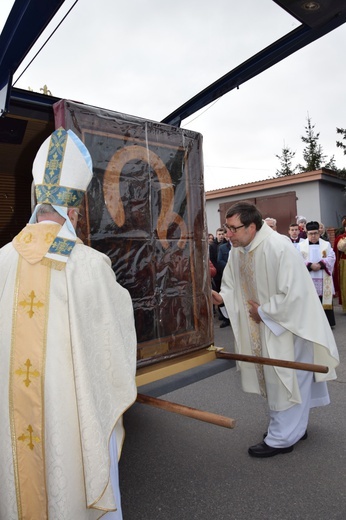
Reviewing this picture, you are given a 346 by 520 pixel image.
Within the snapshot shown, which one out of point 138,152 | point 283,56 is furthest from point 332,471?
point 283,56

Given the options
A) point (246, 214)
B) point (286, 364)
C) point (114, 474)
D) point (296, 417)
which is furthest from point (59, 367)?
point (296, 417)

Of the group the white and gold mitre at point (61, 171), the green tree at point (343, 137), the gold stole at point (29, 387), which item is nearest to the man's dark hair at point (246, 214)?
the white and gold mitre at point (61, 171)

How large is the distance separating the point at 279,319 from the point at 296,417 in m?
0.67

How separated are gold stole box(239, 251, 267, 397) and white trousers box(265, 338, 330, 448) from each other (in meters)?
0.25

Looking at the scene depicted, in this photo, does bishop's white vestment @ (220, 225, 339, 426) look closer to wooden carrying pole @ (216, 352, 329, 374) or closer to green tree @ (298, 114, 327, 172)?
wooden carrying pole @ (216, 352, 329, 374)

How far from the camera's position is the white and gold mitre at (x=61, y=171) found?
188 centimetres

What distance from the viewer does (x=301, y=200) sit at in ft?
40.9

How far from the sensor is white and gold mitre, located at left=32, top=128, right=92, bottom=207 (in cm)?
188

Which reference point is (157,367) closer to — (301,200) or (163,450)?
(163,450)

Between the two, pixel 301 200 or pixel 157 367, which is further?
pixel 301 200

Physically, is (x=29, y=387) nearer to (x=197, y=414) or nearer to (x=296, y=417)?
(x=197, y=414)

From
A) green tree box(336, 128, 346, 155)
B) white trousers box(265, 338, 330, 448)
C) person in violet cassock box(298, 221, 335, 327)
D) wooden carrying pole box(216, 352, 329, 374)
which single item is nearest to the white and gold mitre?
wooden carrying pole box(216, 352, 329, 374)

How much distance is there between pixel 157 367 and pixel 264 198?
10.8 m

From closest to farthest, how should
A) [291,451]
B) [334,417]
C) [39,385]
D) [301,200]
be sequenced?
[39,385] < [291,451] < [334,417] < [301,200]
